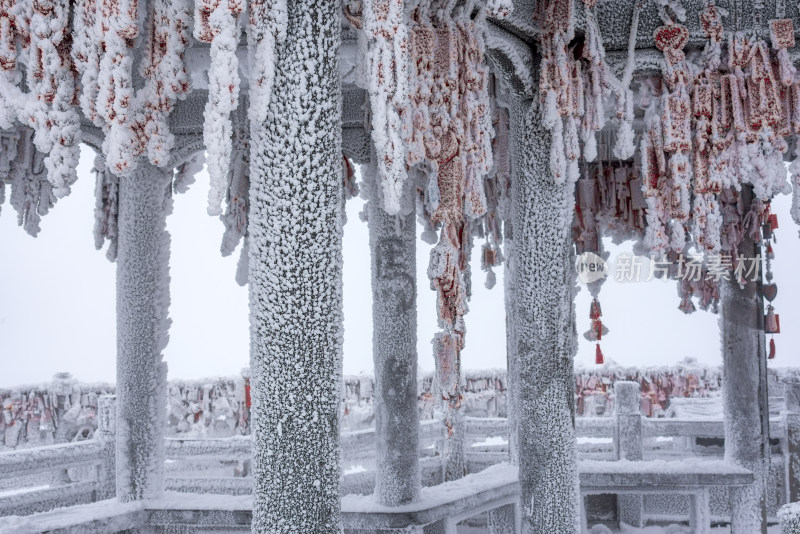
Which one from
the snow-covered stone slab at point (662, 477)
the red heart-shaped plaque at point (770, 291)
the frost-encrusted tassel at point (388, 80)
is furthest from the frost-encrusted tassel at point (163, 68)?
the red heart-shaped plaque at point (770, 291)

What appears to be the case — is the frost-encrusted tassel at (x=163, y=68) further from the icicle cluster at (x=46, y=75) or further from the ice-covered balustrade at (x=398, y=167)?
the icicle cluster at (x=46, y=75)

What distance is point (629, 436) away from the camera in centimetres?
881

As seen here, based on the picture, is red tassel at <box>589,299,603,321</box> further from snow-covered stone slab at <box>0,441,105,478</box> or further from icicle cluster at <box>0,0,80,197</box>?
icicle cluster at <box>0,0,80,197</box>

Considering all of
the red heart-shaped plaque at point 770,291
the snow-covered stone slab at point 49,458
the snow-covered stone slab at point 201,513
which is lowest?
the snow-covered stone slab at point 201,513

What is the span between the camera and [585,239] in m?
8.77

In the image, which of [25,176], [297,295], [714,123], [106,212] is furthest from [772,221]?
[25,176]

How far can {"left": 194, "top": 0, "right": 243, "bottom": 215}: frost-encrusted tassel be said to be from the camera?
2.97m

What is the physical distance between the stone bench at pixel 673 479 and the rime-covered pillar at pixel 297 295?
16.7ft

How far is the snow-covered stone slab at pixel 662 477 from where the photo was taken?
7.31 m

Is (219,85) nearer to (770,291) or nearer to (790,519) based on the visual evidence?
(790,519)

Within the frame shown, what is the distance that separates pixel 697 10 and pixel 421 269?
19697 millimetres

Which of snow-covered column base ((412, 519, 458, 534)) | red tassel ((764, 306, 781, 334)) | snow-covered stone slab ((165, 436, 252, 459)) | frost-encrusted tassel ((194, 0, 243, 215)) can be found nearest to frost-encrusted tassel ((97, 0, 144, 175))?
frost-encrusted tassel ((194, 0, 243, 215))

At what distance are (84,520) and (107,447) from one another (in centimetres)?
220

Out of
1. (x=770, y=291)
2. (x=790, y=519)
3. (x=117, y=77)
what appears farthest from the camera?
(x=770, y=291)
